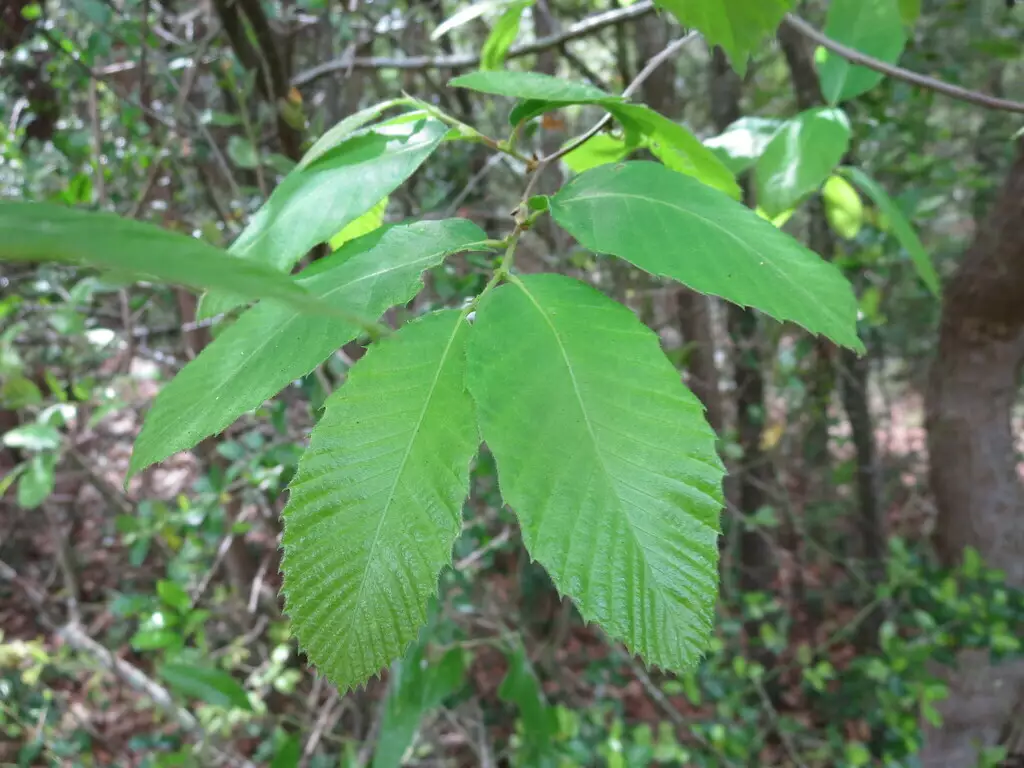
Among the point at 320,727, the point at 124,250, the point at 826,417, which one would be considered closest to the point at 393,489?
the point at 124,250

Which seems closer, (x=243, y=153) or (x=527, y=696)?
(x=243, y=153)

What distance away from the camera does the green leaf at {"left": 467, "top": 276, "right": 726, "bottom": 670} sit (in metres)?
0.42

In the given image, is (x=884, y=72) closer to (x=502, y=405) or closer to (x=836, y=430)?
(x=502, y=405)

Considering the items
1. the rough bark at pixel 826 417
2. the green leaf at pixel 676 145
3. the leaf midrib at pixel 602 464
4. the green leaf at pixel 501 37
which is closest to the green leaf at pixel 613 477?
the leaf midrib at pixel 602 464

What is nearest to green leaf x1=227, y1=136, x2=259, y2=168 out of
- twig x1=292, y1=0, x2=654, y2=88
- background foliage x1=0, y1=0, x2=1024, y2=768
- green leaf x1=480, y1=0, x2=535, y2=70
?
background foliage x1=0, y1=0, x2=1024, y2=768

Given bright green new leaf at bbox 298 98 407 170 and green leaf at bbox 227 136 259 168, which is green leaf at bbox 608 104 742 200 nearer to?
bright green new leaf at bbox 298 98 407 170

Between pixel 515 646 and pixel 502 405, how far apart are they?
1.25 meters

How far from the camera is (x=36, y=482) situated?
147 cm

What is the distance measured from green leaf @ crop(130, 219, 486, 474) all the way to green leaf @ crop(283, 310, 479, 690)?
5 centimetres

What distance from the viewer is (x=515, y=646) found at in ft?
5.09

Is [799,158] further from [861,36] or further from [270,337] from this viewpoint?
[270,337]

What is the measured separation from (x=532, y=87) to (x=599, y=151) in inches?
9.3

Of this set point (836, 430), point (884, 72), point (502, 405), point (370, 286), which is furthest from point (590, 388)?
point (836, 430)

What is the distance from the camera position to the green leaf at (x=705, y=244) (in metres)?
0.48
